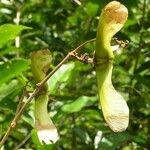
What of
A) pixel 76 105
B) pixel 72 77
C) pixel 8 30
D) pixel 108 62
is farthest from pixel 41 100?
pixel 72 77

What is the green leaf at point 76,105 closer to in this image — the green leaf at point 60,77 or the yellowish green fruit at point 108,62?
the green leaf at point 60,77

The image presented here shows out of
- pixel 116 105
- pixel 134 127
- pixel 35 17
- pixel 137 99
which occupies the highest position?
pixel 116 105

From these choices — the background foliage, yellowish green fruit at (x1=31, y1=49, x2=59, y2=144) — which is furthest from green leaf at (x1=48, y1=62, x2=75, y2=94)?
yellowish green fruit at (x1=31, y1=49, x2=59, y2=144)

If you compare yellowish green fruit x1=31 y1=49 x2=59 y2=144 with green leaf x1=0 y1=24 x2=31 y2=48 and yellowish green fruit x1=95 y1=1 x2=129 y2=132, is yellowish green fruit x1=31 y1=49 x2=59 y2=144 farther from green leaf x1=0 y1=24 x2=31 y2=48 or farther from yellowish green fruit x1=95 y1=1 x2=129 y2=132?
green leaf x1=0 y1=24 x2=31 y2=48

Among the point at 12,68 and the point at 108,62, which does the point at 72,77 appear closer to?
the point at 12,68

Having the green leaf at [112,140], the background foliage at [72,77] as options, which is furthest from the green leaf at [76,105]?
the green leaf at [112,140]

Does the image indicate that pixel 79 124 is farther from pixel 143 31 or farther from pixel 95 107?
pixel 143 31

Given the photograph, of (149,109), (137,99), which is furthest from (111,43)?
(149,109)
